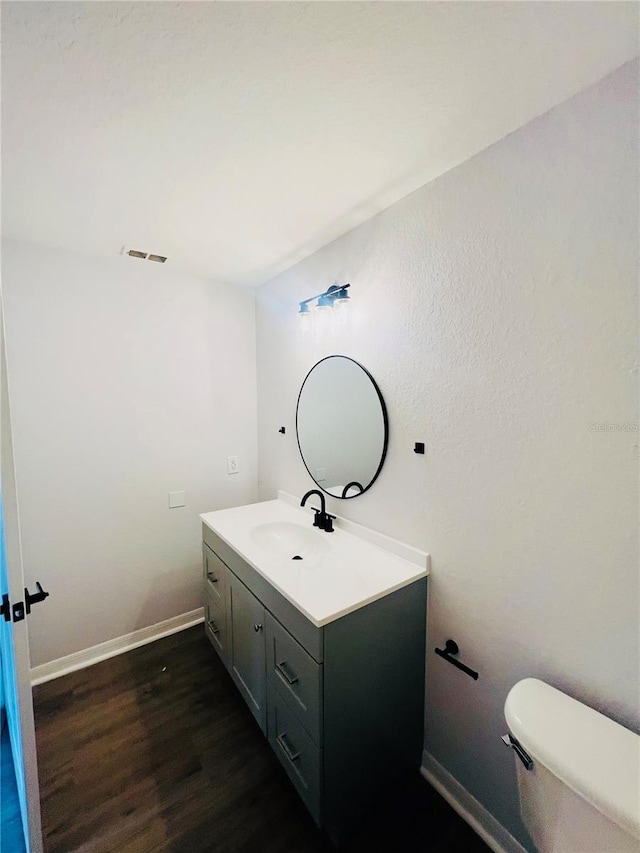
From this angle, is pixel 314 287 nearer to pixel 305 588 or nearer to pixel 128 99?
pixel 128 99

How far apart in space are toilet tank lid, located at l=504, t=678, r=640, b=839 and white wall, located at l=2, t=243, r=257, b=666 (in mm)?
1954

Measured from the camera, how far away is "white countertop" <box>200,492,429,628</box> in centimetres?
116

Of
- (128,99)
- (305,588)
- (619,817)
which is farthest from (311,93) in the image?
(619,817)

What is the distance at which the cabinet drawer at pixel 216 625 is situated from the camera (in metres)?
1.81

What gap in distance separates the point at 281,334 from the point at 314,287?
16.3 inches

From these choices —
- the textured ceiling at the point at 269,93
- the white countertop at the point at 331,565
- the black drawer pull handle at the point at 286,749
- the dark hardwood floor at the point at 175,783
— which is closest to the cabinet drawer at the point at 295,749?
the black drawer pull handle at the point at 286,749

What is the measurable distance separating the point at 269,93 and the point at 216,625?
2.27 metres

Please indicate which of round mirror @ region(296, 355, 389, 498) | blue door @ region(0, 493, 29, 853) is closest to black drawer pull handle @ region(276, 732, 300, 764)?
blue door @ region(0, 493, 29, 853)

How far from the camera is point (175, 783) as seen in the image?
1.34 m

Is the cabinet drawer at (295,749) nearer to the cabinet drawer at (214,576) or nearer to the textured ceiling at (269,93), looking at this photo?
the cabinet drawer at (214,576)

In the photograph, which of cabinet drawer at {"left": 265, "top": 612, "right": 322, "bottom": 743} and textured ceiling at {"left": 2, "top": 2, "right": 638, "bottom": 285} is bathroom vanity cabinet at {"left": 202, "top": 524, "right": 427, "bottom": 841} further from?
textured ceiling at {"left": 2, "top": 2, "right": 638, "bottom": 285}

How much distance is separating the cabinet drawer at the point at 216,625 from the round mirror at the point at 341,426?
0.87 meters

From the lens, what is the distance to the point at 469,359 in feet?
3.85

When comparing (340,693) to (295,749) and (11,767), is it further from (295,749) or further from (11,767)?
(11,767)
